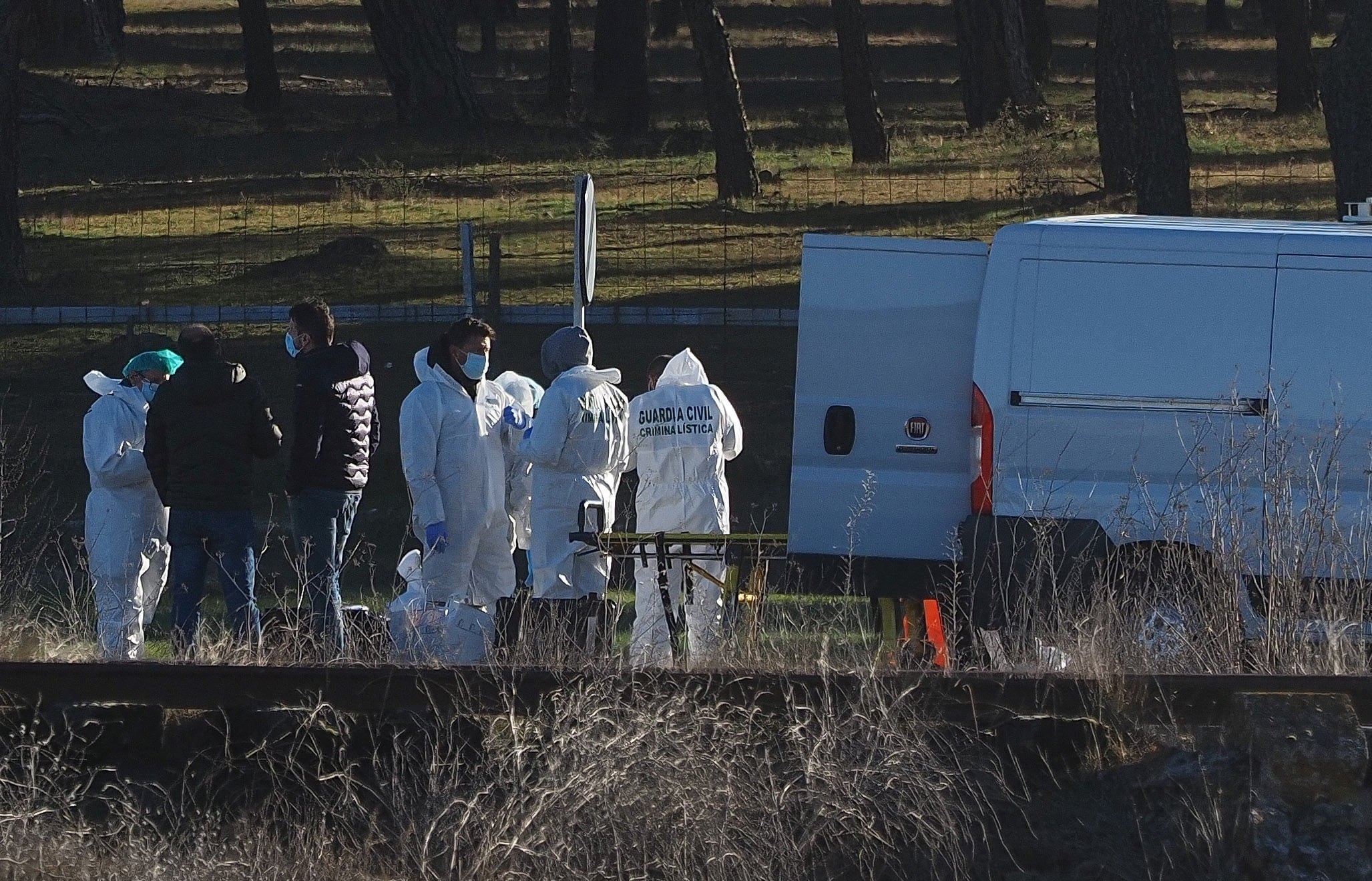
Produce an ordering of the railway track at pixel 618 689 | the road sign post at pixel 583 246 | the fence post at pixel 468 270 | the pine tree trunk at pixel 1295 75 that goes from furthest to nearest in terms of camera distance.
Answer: the pine tree trunk at pixel 1295 75, the fence post at pixel 468 270, the road sign post at pixel 583 246, the railway track at pixel 618 689

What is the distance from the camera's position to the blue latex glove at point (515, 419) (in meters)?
8.83

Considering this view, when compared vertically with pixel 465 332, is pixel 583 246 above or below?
above

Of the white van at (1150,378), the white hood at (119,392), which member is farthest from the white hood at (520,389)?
the white van at (1150,378)

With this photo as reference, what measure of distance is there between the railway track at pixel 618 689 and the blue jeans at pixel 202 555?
68.7 inches

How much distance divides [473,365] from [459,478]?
1.86 ft

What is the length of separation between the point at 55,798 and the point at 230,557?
8.29ft

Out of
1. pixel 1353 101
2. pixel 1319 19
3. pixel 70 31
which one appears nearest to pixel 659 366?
pixel 1353 101

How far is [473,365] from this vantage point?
8.59 metres

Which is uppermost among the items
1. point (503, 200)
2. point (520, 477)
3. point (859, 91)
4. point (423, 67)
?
point (423, 67)

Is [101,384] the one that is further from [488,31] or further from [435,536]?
[488,31]

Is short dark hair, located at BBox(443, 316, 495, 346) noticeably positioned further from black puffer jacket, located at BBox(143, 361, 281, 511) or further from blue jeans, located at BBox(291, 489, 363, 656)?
black puffer jacket, located at BBox(143, 361, 281, 511)

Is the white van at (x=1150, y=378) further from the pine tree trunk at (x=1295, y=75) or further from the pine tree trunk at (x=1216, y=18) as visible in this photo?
the pine tree trunk at (x=1216, y=18)

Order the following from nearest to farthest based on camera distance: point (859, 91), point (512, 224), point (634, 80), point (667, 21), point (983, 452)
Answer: point (983, 452) < point (512, 224) < point (859, 91) < point (634, 80) < point (667, 21)

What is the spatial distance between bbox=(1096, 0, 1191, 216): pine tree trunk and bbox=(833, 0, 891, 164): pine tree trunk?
6.02 metres
